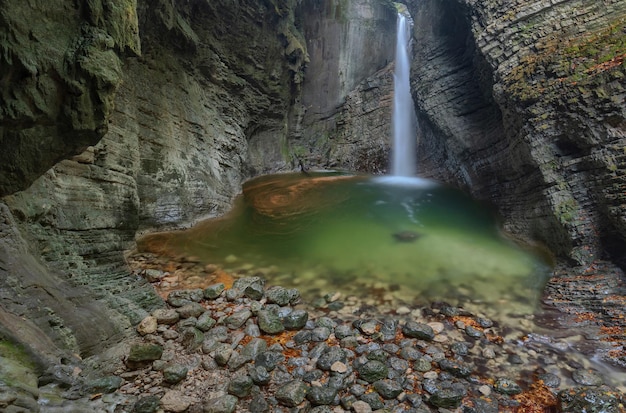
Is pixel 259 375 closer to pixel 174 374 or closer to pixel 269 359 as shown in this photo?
pixel 269 359

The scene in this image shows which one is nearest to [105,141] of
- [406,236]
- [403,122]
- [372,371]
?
[372,371]

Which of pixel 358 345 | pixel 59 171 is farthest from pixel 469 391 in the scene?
A: pixel 59 171

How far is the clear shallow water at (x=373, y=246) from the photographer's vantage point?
6.37 meters

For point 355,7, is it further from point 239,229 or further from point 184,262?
point 184,262

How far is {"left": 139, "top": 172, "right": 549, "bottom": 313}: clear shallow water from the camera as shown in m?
6.37

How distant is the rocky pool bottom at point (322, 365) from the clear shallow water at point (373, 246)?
0.84 meters

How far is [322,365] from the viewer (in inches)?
158

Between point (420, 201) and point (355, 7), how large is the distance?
56.6 ft

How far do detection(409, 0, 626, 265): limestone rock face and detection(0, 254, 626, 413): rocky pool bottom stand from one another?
322 cm

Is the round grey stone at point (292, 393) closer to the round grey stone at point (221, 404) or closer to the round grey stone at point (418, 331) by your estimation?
the round grey stone at point (221, 404)

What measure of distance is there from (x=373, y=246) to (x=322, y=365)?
4.76 m

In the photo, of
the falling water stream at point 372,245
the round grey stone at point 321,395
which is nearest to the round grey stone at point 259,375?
the round grey stone at point 321,395

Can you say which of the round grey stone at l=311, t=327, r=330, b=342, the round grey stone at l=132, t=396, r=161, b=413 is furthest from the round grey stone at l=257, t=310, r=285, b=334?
the round grey stone at l=132, t=396, r=161, b=413

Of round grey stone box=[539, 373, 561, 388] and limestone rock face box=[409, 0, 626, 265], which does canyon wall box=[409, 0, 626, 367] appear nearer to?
limestone rock face box=[409, 0, 626, 265]
